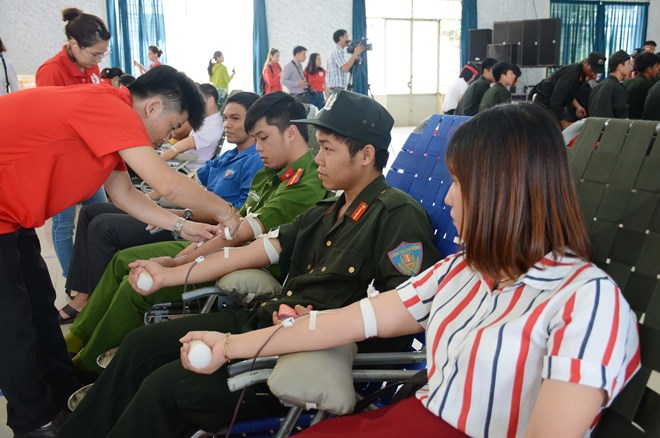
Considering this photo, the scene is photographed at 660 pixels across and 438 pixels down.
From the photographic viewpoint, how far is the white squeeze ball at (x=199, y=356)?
1229mm

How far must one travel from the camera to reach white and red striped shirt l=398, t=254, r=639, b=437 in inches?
31.9

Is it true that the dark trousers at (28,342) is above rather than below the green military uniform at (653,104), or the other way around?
below

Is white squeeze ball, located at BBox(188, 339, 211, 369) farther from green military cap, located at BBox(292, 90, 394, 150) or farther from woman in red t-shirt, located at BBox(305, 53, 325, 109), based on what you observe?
woman in red t-shirt, located at BBox(305, 53, 325, 109)

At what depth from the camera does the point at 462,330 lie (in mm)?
1006

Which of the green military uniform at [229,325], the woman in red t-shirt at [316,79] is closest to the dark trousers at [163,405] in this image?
the green military uniform at [229,325]

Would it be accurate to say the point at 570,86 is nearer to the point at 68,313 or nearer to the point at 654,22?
the point at 68,313

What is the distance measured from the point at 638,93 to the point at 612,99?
1.09 metres

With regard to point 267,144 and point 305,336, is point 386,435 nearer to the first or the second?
point 305,336

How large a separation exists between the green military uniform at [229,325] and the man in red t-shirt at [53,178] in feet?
1.23

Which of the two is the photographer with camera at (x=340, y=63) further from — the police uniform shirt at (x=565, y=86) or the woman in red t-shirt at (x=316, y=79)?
the police uniform shirt at (x=565, y=86)

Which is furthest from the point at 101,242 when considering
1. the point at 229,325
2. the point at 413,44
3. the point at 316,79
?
the point at 413,44

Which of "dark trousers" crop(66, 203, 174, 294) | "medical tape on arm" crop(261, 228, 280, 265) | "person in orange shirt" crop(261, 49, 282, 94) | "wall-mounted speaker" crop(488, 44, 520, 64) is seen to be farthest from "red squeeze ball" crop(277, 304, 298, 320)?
"wall-mounted speaker" crop(488, 44, 520, 64)

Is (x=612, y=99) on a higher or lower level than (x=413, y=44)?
lower

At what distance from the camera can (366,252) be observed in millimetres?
1562
